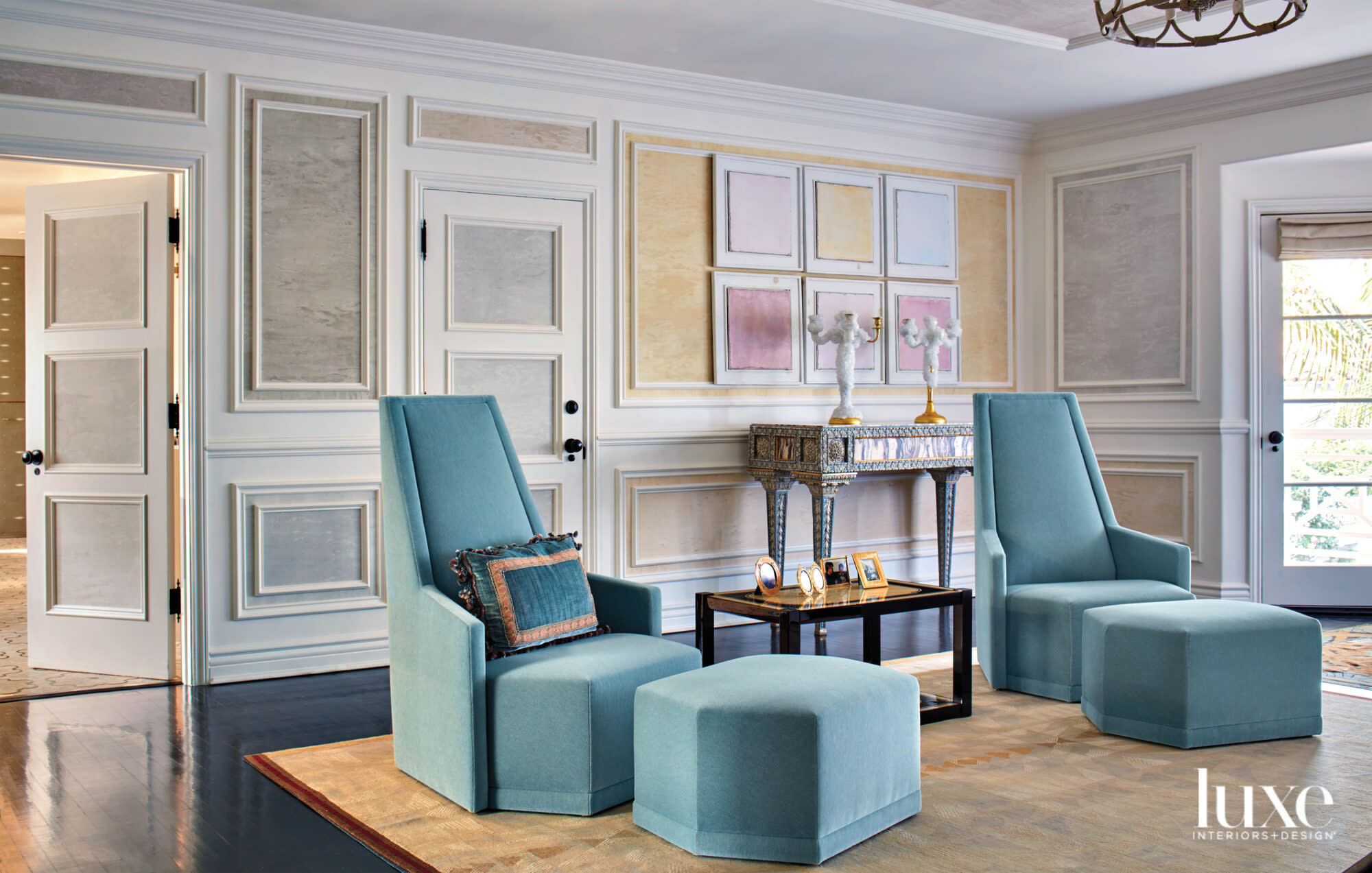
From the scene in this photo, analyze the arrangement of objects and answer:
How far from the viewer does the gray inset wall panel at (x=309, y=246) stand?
4180mm

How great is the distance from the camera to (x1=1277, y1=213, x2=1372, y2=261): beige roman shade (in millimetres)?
5414

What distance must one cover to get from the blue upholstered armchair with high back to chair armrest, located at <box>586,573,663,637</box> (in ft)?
4.34

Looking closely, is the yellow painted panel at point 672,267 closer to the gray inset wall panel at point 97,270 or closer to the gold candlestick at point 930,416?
the gold candlestick at point 930,416

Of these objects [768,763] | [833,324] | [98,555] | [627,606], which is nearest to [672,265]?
[833,324]

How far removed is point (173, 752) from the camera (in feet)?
10.6

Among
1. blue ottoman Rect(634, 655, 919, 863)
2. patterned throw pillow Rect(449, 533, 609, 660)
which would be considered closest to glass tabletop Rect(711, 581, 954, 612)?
patterned throw pillow Rect(449, 533, 609, 660)

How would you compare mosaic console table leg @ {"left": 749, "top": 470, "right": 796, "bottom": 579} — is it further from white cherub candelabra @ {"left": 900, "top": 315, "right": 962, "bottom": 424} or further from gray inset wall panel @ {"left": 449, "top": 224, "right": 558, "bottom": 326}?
gray inset wall panel @ {"left": 449, "top": 224, "right": 558, "bottom": 326}

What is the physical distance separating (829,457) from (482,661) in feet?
8.06

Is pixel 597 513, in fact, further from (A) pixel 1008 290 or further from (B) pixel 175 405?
(A) pixel 1008 290

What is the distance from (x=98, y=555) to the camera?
167 inches

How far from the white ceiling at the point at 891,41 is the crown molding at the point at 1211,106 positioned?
8 centimetres

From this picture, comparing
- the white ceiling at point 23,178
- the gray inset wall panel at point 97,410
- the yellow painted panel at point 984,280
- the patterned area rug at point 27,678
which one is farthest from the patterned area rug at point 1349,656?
the white ceiling at point 23,178

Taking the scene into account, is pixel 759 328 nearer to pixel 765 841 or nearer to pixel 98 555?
pixel 98 555

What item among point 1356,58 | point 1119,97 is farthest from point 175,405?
point 1356,58
